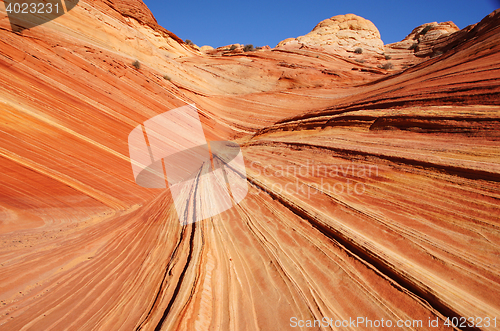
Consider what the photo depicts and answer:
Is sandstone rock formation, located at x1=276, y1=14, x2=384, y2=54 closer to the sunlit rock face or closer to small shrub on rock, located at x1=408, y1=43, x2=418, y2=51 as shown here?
small shrub on rock, located at x1=408, y1=43, x2=418, y2=51

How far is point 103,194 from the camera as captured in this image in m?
6.82

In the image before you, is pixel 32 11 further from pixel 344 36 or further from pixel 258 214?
pixel 344 36

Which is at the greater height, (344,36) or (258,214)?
(344,36)

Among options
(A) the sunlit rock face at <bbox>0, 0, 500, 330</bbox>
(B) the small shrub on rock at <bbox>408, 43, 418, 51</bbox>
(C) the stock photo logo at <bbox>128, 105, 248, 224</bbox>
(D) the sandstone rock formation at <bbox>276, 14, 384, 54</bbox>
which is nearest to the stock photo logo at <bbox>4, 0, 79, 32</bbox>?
(A) the sunlit rock face at <bbox>0, 0, 500, 330</bbox>

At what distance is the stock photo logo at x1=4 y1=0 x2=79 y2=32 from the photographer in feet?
22.3

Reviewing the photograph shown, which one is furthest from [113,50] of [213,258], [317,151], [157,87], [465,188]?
[465,188]

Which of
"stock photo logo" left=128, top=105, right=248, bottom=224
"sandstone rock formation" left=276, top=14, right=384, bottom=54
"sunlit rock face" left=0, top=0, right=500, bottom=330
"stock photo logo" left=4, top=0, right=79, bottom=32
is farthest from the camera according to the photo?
"sandstone rock formation" left=276, top=14, right=384, bottom=54

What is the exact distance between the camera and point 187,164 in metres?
8.88

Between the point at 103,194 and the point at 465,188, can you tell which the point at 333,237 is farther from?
the point at 103,194

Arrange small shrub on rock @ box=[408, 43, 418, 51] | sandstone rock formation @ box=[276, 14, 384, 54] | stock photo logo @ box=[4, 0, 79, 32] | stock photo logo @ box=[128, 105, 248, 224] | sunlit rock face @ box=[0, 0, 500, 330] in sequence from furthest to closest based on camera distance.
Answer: sandstone rock formation @ box=[276, 14, 384, 54], small shrub on rock @ box=[408, 43, 418, 51], stock photo logo @ box=[4, 0, 79, 32], stock photo logo @ box=[128, 105, 248, 224], sunlit rock face @ box=[0, 0, 500, 330]

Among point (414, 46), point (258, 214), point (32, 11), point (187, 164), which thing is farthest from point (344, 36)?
point (258, 214)

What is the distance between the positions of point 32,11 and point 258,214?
33.5 ft

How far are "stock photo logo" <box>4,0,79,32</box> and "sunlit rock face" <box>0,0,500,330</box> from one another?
0.79 ft

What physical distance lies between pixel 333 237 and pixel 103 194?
681cm
